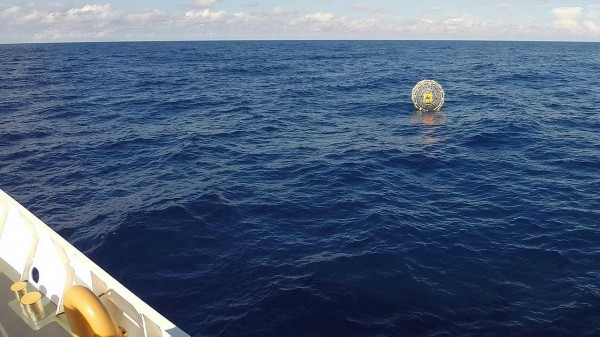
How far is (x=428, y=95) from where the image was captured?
46.7 m

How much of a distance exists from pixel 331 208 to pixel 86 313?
1774cm

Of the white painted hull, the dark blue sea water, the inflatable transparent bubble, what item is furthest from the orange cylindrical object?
the inflatable transparent bubble

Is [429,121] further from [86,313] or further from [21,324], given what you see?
[86,313]

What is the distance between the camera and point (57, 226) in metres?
22.9

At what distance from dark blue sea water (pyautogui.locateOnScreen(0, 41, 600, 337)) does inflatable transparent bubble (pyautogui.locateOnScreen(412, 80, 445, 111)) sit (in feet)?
6.01

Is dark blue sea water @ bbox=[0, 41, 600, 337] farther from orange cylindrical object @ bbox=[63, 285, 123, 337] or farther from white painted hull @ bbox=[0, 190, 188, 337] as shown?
orange cylindrical object @ bbox=[63, 285, 123, 337]

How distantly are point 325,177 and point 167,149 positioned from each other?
48.2 ft

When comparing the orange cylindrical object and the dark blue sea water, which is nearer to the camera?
the orange cylindrical object

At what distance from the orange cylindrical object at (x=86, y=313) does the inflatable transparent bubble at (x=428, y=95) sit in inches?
1706

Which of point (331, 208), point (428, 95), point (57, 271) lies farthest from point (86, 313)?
point (428, 95)

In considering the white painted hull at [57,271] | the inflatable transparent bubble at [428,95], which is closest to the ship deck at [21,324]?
the white painted hull at [57,271]

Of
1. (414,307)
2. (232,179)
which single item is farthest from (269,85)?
(414,307)

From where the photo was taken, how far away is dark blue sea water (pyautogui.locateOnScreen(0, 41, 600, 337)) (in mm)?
16781

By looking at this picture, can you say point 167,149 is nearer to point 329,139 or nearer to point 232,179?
point 232,179
